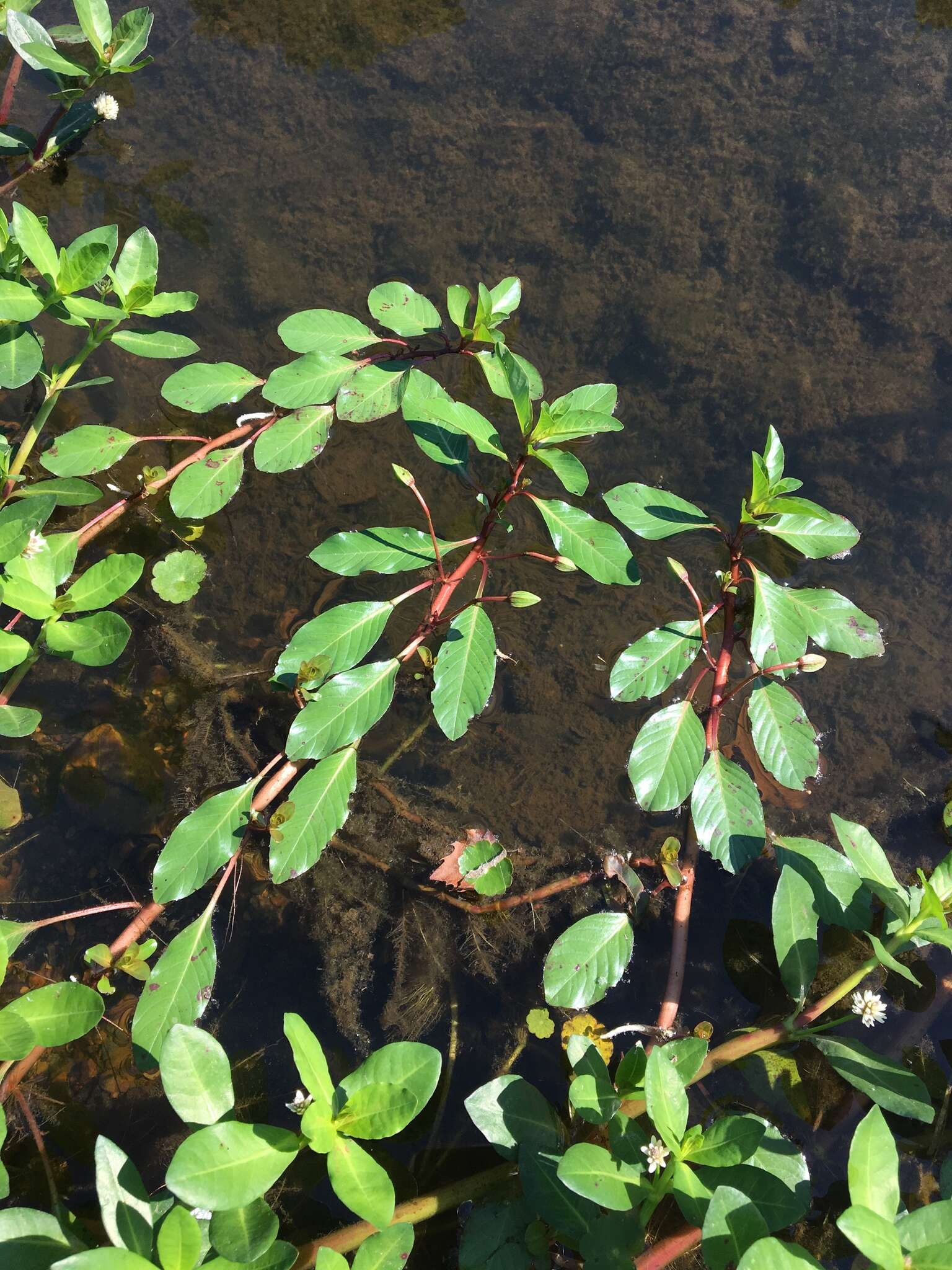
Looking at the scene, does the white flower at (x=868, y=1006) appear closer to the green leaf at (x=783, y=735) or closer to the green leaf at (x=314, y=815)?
the green leaf at (x=783, y=735)

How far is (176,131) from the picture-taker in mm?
3570

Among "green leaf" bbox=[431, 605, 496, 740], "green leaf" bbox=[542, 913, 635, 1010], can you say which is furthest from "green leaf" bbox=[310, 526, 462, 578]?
"green leaf" bbox=[542, 913, 635, 1010]

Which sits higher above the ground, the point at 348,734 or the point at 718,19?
the point at 718,19

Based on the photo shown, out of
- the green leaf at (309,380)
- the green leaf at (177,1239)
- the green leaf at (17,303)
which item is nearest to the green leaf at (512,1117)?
the green leaf at (177,1239)

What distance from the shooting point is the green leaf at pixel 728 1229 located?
1688 millimetres

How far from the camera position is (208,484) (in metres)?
2.70

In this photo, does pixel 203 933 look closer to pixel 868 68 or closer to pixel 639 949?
pixel 639 949

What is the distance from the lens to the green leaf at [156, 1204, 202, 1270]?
1.70 metres

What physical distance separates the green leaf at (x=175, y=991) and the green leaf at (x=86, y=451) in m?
1.37

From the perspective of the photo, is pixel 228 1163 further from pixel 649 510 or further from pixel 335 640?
pixel 649 510

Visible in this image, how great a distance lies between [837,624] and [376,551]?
1.25 m

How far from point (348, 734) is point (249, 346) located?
1.57 meters

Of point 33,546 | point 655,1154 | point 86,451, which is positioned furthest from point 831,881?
point 86,451

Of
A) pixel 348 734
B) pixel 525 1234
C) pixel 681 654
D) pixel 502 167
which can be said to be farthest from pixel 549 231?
pixel 525 1234
